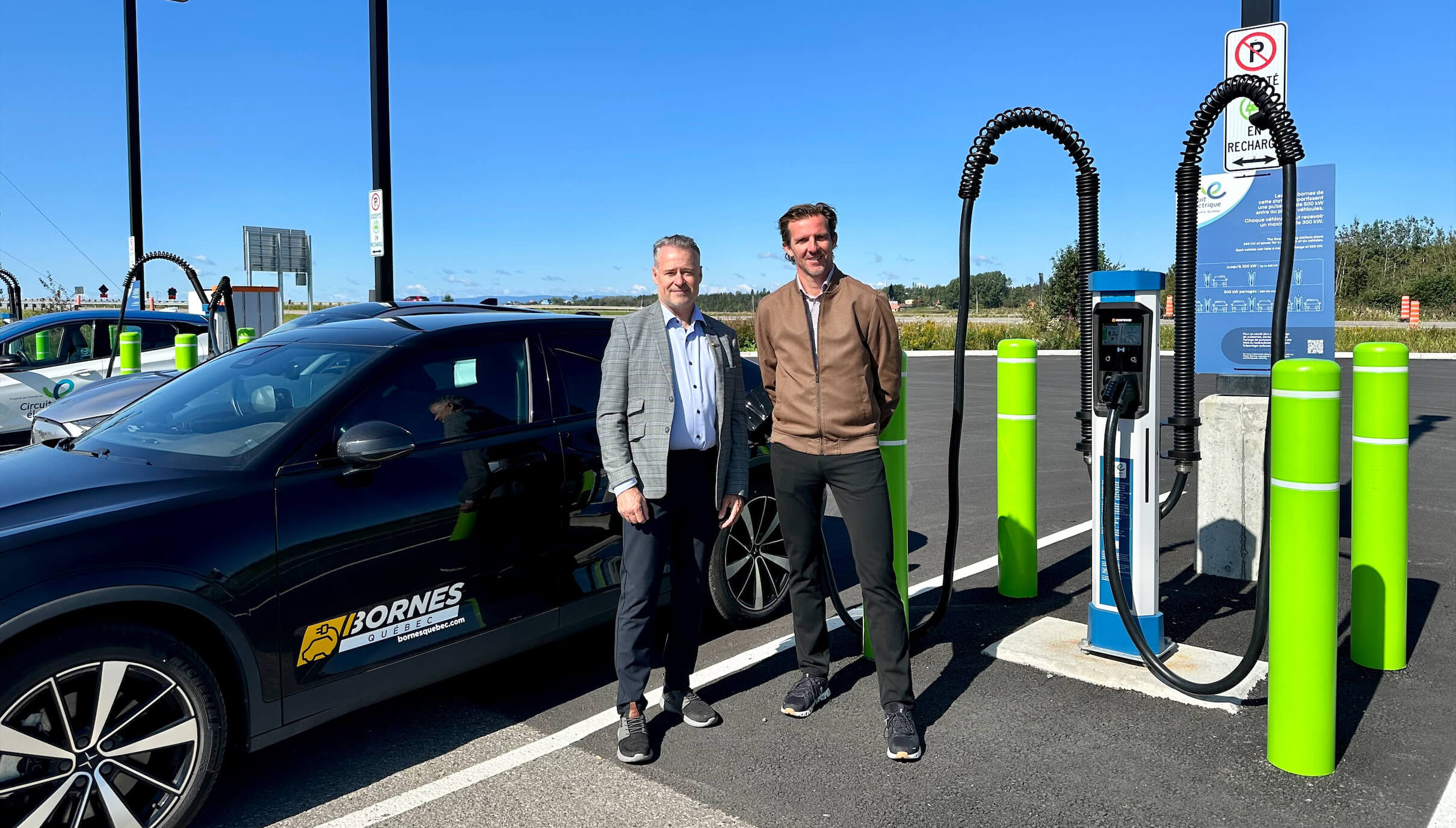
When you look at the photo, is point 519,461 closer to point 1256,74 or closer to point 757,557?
point 757,557

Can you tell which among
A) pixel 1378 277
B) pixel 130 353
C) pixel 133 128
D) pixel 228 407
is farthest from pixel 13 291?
pixel 1378 277

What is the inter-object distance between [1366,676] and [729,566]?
9.54 feet

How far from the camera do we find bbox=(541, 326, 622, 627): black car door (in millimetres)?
4383

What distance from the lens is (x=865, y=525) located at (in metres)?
4.06

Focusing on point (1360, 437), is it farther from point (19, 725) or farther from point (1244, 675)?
point (19, 725)

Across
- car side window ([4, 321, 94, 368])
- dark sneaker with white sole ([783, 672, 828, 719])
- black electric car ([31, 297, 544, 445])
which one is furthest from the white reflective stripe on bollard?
car side window ([4, 321, 94, 368])

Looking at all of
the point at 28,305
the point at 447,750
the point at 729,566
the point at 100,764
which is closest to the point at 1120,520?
the point at 729,566

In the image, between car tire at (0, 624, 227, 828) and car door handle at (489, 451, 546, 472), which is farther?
car door handle at (489, 451, 546, 472)

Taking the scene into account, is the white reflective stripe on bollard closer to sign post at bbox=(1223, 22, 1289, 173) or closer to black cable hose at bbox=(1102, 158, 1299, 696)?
black cable hose at bbox=(1102, 158, 1299, 696)

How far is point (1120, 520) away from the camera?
15.5 feet

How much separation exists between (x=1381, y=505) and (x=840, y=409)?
8.63 ft

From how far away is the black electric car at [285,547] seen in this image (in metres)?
3.01

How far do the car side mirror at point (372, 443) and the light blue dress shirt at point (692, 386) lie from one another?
804mm

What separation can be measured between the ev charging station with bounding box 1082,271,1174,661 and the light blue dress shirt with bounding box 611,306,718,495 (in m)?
1.75
